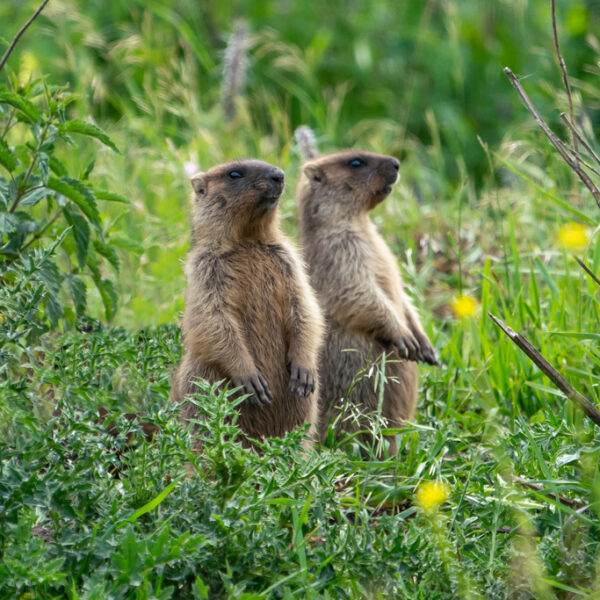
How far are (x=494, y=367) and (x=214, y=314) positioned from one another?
1.34 m

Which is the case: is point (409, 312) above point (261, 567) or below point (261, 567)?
above

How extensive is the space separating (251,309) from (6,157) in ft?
3.66

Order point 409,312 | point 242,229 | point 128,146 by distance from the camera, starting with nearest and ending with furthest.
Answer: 1. point 242,229
2. point 409,312
3. point 128,146

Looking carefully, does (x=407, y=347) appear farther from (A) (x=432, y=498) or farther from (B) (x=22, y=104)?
(B) (x=22, y=104)

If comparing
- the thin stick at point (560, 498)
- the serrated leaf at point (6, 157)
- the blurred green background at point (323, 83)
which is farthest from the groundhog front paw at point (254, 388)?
the blurred green background at point (323, 83)

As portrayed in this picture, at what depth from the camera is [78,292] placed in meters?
3.91

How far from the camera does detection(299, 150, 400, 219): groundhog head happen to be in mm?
5062

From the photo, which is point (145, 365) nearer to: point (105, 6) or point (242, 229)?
point (242, 229)

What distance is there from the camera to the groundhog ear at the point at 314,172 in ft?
16.8

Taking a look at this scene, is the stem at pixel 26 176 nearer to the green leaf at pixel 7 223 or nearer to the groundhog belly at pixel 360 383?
the green leaf at pixel 7 223

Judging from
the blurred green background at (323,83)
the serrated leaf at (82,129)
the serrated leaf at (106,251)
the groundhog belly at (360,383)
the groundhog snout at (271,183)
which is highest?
the blurred green background at (323,83)

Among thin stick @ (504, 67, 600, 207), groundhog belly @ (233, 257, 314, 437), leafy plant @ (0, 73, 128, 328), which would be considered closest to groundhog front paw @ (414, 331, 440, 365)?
groundhog belly @ (233, 257, 314, 437)

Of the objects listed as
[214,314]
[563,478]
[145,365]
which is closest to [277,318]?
[214,314]

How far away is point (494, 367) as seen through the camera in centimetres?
439
